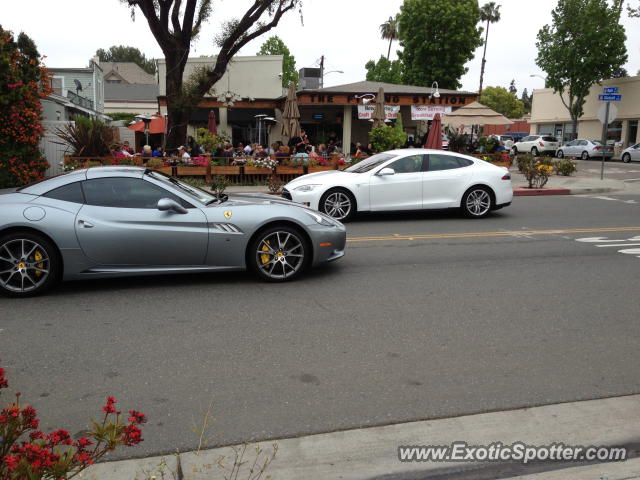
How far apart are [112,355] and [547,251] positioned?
267 inches

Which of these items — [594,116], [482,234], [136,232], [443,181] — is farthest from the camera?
[594,116]

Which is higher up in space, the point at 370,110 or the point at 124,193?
the point at 370,110

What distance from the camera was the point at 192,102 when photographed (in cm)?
2208

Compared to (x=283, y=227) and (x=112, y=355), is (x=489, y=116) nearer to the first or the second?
(x=283, y=227)

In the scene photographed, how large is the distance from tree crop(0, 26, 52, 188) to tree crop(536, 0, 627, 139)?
40.3 metres

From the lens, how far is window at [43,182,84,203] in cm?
661

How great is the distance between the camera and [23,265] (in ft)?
20.8

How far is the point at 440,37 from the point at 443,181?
38.5 meters

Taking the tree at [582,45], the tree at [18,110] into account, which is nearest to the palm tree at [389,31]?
the tree at [582,45]

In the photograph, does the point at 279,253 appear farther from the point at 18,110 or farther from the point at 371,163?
the point at 18,110

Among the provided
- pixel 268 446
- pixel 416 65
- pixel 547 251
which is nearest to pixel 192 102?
pixel 547 251

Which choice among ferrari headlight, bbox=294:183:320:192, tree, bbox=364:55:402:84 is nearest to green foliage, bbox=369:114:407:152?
ferrari headlight, bbox=294:183:320:192

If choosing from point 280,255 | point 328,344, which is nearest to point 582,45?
point 280,255

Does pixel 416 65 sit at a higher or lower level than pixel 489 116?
higher
